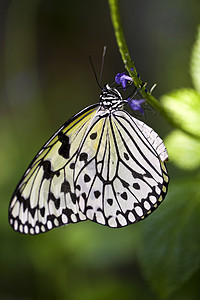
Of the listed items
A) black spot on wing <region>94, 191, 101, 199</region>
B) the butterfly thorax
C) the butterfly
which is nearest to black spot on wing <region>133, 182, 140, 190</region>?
the butterfly

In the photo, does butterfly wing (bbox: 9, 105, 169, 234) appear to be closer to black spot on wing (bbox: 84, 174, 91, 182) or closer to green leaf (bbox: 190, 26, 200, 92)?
black spot on wing (bbox: 84, 174, 91, 182)

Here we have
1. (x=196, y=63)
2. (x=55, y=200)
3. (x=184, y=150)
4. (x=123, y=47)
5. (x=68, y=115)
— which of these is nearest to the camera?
(x=123, y=47)

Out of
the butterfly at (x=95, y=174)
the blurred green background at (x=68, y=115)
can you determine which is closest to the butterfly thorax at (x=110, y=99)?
the butterfly at (x=95, y=174)

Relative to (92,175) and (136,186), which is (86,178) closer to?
(92,175)

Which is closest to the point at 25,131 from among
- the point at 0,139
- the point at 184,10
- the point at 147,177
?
the point at 0,139

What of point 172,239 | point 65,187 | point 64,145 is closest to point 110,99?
point 64,145

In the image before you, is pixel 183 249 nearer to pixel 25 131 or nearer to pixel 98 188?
pixel 98 188

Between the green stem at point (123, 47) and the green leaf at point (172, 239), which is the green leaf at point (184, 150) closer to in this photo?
the green leaf at point (172, 239)
